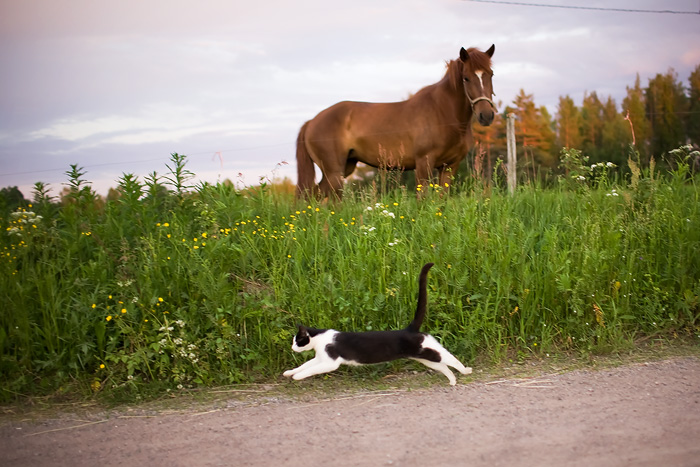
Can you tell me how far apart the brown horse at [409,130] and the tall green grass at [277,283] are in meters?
2.20

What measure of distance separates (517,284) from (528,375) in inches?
36.9

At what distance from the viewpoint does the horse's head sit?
24.7ft

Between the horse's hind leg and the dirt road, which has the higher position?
the horse's hind leg

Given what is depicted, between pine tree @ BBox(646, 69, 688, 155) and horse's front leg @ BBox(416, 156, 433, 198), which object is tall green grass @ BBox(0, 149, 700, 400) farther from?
pine tree @ BBox(646, 69, 688, 155)

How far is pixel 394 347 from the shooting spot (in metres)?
3.96

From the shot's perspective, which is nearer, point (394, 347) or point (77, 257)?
point (394, 347)

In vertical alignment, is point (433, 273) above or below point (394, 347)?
above

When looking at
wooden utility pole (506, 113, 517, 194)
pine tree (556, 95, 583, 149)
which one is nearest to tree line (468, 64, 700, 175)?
pine tree (556, 95, 583, 149)

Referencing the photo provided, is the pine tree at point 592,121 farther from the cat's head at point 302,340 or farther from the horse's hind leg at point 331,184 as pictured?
the cat's head at point 302,340

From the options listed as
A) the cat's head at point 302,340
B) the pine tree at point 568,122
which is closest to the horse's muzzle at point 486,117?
the cat's head at point 302,340

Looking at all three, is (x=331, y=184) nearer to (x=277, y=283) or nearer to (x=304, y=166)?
(x=304, y=166)

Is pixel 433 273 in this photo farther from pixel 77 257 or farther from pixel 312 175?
pixel 312 175

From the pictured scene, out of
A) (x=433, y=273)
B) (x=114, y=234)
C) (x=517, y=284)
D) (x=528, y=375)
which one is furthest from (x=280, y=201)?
(x=528, y=375)

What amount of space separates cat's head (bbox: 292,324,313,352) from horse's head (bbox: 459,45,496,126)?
4506mm
